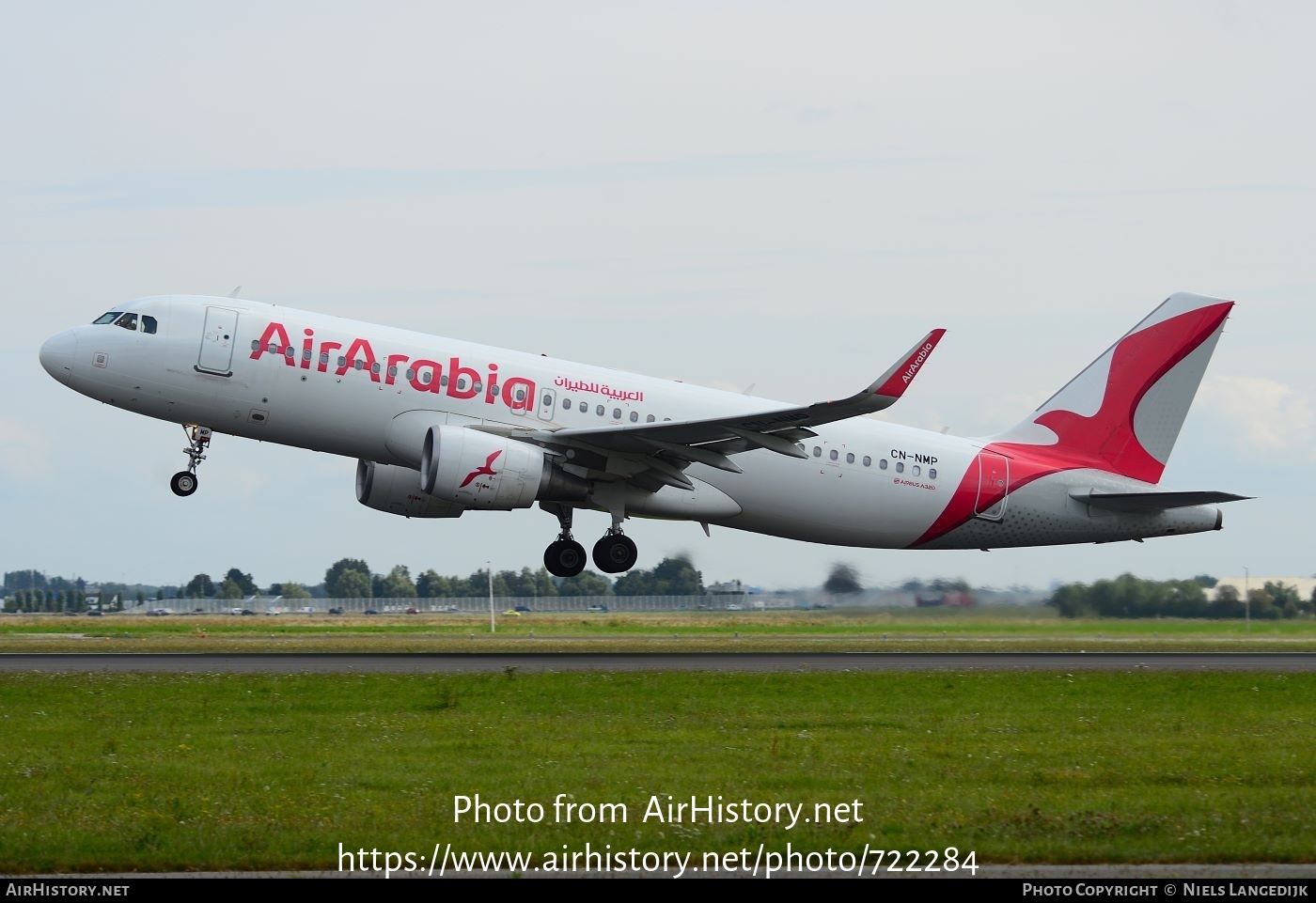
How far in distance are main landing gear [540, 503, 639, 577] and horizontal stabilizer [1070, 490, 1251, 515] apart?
1038cm

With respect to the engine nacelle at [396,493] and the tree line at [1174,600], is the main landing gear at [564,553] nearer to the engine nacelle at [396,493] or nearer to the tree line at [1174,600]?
the engine nacelle at [396,493]

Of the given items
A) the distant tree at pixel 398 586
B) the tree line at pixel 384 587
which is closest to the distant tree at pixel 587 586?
the tree line at pixel 384 587

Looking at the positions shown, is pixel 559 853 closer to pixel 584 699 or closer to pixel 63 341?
pixel 584 699

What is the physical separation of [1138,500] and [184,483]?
20375 mm

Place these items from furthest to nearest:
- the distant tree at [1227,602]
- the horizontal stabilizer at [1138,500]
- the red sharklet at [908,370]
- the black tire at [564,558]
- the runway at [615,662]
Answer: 1. the distant tree at [1227,602]
2. the horizontal stabilizer at [1138,500]
3. the black tire at [564,558]
4. the red sharklet at [908,370]
5. the runway at [615,662]

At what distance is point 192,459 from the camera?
97.0 feet

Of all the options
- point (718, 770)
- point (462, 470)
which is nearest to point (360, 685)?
point (462, 470)

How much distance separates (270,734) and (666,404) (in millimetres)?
14981

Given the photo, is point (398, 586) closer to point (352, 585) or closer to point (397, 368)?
point (352, 585)

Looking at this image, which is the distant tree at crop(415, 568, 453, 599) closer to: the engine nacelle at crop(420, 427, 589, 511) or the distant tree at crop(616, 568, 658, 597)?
the distant tree at crop(616, 568, 658, 597)

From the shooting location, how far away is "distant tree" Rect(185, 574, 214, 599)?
274 feet

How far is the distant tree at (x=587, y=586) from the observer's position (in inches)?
2136

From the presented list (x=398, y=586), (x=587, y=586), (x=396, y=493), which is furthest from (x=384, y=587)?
(x=396, y=493)

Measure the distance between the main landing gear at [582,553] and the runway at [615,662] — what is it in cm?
211
